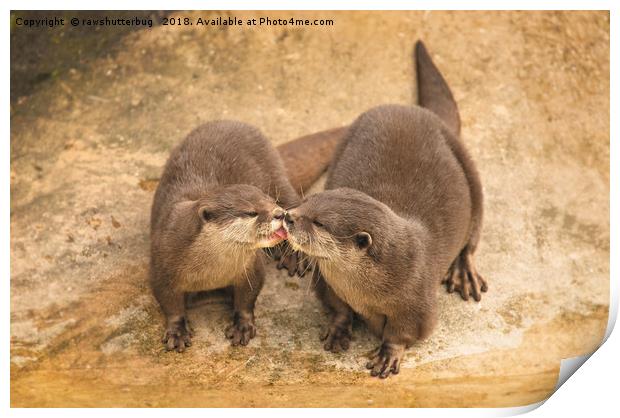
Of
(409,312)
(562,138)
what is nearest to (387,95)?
(562,138)

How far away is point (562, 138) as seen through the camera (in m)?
4.84

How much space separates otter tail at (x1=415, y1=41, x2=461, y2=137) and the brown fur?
1026 mm

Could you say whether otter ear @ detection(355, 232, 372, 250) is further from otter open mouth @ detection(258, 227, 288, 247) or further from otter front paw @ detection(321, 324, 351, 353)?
otter front paw @ detection(321, 324, 351, 353)

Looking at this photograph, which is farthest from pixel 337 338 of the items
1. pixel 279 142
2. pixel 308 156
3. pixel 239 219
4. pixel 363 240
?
pixel 279 142

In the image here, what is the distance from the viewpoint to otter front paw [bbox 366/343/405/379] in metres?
3.54

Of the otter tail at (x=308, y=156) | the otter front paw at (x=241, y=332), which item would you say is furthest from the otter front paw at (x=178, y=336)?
the otter tail at (x=308, y=156)

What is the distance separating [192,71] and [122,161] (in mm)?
829

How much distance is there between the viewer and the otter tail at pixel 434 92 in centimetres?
465

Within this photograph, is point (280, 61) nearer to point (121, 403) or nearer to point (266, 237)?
point (266, 237)

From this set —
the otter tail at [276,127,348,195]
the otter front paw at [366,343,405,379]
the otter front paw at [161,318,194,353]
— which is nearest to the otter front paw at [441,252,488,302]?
the otter front paw at [366,343,405,379]

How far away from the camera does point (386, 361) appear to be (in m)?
3.56

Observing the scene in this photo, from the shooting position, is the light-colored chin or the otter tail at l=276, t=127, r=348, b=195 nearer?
the light-colored chin

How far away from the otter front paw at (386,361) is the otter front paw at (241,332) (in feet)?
1.72

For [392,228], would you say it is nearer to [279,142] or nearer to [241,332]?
[241,332]
